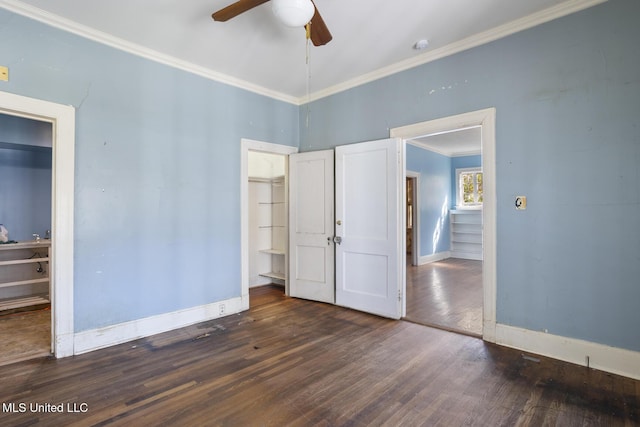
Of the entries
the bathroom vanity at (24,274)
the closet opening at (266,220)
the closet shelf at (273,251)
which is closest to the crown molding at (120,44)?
the closet opening at (266,220)

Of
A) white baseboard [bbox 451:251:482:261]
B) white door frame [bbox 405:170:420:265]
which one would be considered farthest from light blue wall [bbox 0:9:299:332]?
white baseboard [bbox 451:251:482:261]

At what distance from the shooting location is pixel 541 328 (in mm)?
2750

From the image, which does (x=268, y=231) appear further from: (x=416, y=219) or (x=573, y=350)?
(x=573, y=350)

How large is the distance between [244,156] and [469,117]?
267 centimetres

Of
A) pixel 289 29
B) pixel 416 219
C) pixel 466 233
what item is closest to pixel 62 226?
pixel 289 29

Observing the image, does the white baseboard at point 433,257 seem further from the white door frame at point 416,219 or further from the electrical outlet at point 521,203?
the electrical outlet at point 521,203

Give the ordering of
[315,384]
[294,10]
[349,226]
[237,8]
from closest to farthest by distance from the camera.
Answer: [294,10], [237,8], [315,384], [349,226]

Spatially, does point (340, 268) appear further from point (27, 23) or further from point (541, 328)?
point (27, 23)

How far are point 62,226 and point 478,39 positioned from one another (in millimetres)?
4230

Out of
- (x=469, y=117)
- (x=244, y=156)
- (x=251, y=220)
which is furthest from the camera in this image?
(x=251, y=220)

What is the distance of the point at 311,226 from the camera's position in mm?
4449

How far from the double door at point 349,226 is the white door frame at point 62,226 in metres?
2.58

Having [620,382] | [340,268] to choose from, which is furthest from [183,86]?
[620,382]

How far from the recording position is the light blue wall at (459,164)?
8.45 m
